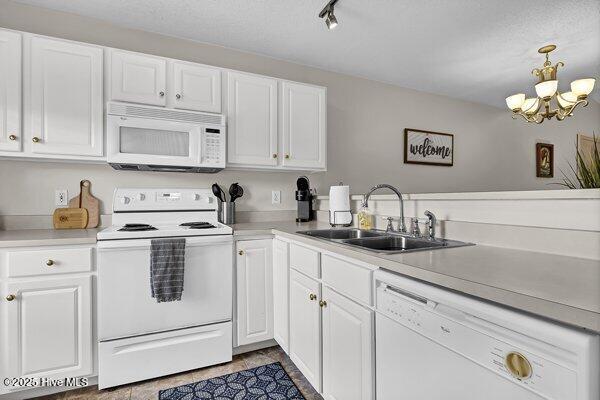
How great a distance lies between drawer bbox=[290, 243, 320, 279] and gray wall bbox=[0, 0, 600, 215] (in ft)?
3.21

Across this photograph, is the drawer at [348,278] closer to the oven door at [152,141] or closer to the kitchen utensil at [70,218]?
the oven door at [152,141]

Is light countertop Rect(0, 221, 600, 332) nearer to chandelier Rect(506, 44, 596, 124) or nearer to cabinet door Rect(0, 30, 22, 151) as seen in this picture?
cabinet door Rect(0, 30, 22, 151)

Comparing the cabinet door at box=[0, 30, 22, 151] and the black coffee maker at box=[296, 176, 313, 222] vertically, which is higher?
the cabinet door at box=[0, 30, 22, 151]

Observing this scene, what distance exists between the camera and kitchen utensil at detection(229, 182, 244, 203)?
2553 millimetres

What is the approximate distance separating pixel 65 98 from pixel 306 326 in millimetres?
1991

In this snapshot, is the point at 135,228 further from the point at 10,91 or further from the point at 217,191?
the point at 10,91

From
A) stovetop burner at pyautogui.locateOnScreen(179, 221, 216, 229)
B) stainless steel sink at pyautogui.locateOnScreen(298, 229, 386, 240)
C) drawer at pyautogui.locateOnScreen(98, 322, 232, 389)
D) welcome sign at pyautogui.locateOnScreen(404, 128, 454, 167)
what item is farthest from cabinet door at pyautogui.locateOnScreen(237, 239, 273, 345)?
welcome sign at pyautogui.locateOnScreen(404, 128, 454, 167)

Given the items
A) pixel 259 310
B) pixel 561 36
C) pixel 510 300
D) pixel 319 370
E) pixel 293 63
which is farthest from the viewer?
pixel 293 63

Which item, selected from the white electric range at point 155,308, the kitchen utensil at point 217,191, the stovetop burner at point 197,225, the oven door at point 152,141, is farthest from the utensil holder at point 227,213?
the oven door at point 152,141

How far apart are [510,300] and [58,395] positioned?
228 cm

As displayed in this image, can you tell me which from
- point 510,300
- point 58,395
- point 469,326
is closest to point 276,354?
point 58,395

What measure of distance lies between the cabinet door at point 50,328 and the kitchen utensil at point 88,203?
1.95 ft

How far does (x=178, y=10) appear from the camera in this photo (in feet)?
7.03

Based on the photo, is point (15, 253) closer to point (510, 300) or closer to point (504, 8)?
point (510, 300)
